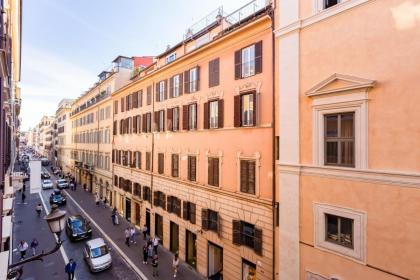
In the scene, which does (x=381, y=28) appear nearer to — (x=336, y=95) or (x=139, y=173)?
(x=336, y=95)

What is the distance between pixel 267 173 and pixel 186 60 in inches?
424

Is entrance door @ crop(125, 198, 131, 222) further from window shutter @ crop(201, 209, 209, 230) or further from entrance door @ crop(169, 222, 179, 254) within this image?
window shutter @ crop(201, 209, 209, 230)

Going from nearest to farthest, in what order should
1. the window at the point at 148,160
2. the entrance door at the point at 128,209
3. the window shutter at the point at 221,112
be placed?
the window shutter at the point at 221,112 < the window at the point at 148,160 < the entrance door at the point at 128,209

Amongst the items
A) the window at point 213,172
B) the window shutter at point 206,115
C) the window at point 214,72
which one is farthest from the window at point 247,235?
the window at point 214,72

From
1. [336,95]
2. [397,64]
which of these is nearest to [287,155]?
[336,95]

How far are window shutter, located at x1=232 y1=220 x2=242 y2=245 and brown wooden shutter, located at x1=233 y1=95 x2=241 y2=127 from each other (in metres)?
5.38

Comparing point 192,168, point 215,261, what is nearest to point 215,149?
point 192,168

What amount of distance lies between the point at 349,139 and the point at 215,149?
827 cm

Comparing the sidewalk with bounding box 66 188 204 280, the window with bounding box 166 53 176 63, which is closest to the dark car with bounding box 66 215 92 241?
the sidewalk with bounding box 66 188 204 280

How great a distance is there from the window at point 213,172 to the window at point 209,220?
5.96ft

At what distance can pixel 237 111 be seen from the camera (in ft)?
48.5

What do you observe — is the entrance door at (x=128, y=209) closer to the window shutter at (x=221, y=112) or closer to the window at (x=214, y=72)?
the window shutter at (x=221, y=112)

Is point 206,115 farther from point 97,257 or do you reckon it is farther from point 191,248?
point 97,257

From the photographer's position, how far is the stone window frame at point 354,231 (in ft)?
30.3
